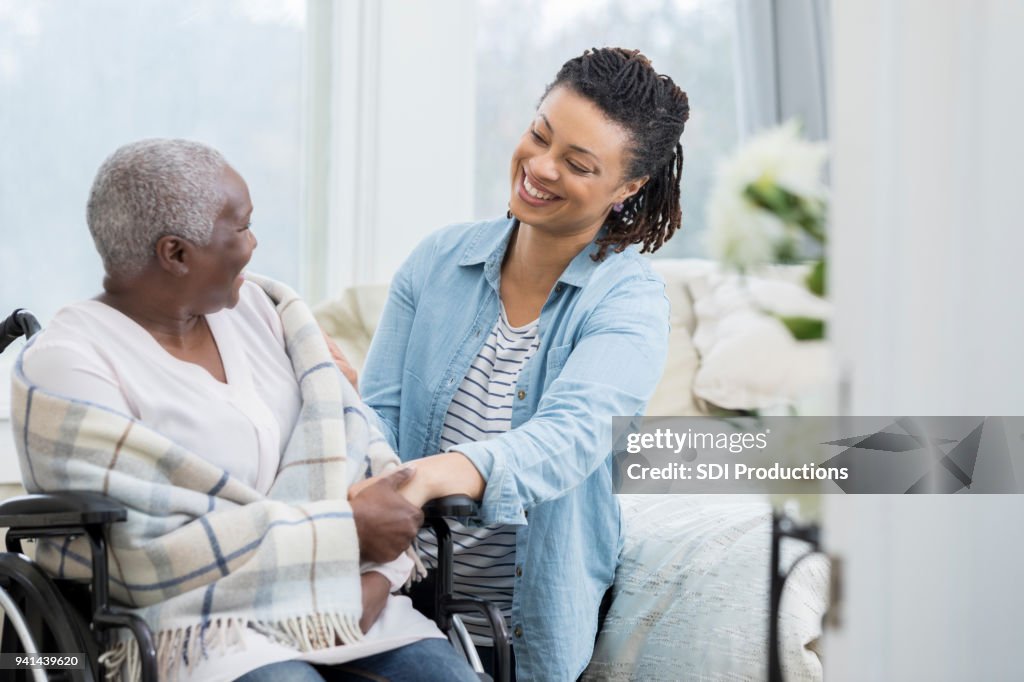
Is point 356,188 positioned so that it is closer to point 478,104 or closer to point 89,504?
point 478,104

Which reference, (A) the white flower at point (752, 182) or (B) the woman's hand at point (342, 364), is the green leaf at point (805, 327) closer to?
(A) the white flower at point (752, 182)

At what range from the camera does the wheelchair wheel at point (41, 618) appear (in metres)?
1.28

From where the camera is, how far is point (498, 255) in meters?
1.87

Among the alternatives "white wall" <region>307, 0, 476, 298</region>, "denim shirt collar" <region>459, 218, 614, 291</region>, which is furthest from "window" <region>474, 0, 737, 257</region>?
"denim shirt collar" <region>459, 218, 614, 291</region>

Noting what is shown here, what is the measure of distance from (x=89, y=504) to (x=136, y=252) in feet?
1.07

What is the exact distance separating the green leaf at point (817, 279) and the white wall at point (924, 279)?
0.19 ft

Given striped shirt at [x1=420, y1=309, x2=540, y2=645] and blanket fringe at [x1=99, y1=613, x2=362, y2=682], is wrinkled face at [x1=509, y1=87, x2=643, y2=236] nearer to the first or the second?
striped shirt at [x1=420, y1=309, x2=540, y2=645]

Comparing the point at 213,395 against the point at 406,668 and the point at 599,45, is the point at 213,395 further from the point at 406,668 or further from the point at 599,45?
the point at 599,45

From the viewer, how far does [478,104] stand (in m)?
3.33

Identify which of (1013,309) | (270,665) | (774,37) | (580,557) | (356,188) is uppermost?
(774,37)

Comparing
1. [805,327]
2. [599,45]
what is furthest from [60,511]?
[599,45]

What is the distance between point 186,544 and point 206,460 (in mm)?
121

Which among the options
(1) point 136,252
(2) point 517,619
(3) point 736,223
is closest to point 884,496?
(3) point 736,223

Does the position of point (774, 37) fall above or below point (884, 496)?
above
